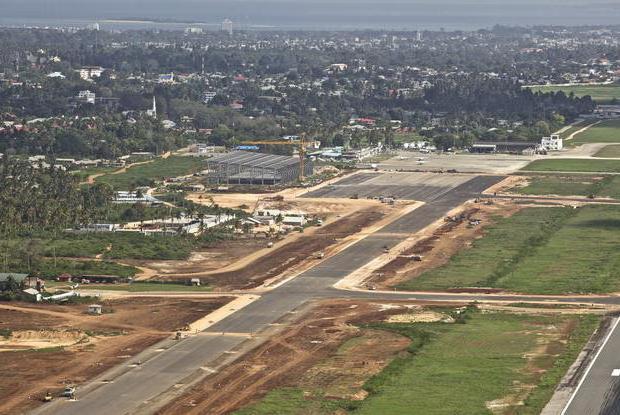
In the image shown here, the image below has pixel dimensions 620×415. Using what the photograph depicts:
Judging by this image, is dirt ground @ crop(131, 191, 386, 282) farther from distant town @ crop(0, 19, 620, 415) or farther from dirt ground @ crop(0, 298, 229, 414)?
dirt ground @ crop(0, 298, 229, 414)

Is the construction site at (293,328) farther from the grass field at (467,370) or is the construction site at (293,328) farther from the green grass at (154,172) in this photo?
the green grass at (154,172)

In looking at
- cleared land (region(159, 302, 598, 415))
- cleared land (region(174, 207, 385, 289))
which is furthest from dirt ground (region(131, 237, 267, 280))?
cleared land (region(159, 302, 598, 415))

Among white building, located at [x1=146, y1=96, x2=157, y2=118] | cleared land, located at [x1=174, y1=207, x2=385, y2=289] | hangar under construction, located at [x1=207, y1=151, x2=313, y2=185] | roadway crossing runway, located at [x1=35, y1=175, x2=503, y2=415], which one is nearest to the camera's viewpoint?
roadway crossing runway, located at [x1=35, y1=175, x2=503, y2=415]

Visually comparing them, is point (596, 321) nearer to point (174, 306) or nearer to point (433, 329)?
point (433, 329)

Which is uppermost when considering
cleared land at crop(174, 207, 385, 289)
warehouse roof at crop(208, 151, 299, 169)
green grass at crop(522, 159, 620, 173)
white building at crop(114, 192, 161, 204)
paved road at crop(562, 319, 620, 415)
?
paved road at crop(562, 319, 620, 415)

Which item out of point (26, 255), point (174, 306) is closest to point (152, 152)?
point (26, 255)

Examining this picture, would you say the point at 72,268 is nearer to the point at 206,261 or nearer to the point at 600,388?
the point at 206,261
